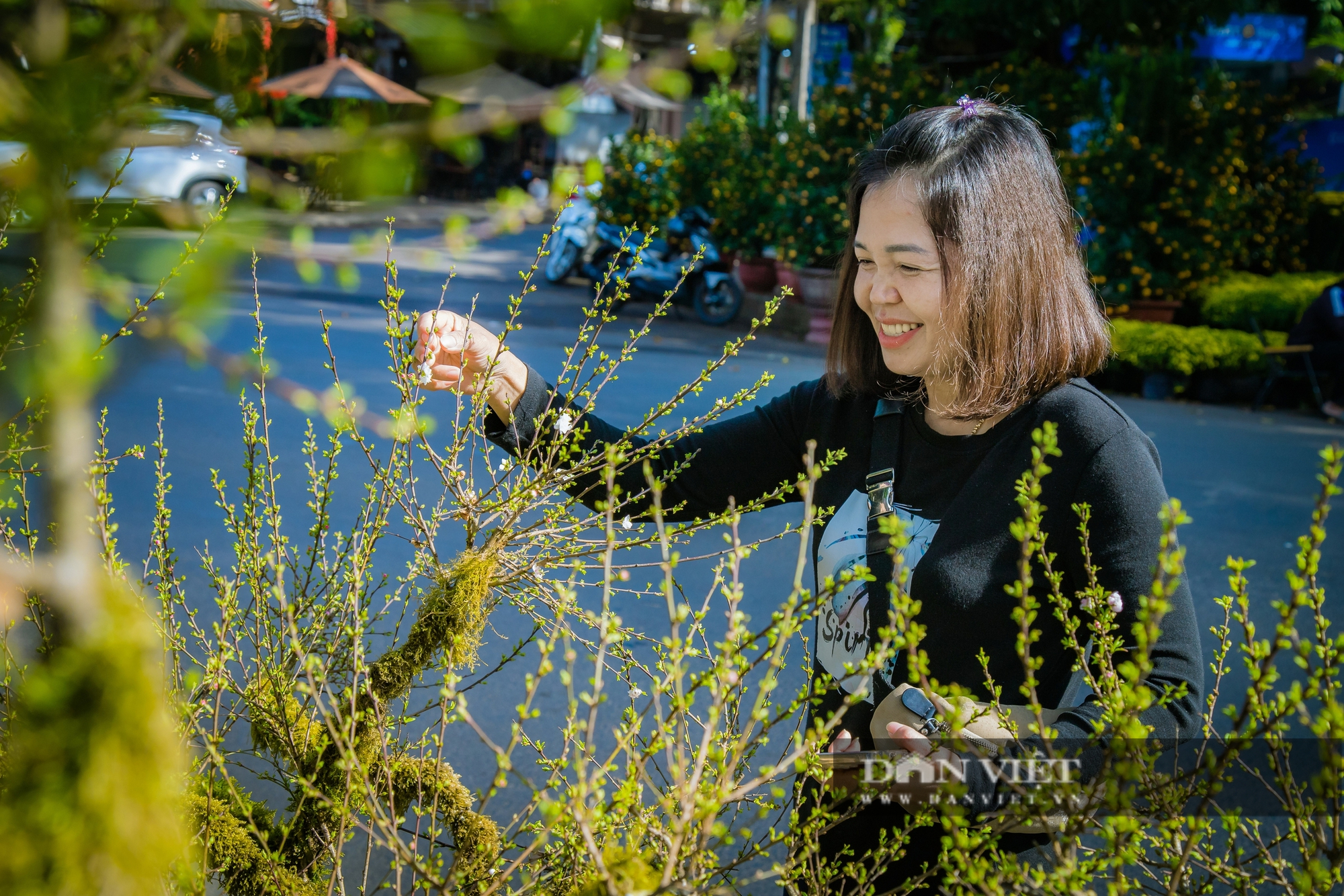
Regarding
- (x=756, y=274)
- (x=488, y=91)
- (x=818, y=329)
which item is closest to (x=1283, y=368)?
(x=818, y=329)

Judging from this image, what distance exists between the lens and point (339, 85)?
1726 mm

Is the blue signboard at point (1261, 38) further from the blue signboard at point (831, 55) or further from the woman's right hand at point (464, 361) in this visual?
the woman's right hand at point (464, 361)

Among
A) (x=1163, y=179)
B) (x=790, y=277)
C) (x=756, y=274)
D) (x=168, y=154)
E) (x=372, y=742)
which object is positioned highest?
(x=168, y=154)

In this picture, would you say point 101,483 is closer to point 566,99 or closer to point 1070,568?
point 566,99

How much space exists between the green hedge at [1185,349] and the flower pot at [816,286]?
2755 mm

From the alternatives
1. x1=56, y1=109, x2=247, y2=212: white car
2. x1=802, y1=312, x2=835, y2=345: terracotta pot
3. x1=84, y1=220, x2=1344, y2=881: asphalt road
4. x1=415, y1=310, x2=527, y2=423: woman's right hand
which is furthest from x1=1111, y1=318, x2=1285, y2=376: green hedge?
x1=56, y1=109, x2=247, y2=212: white car

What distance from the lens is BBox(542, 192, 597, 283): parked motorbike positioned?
1310 cm

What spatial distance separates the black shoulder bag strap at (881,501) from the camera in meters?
1.68

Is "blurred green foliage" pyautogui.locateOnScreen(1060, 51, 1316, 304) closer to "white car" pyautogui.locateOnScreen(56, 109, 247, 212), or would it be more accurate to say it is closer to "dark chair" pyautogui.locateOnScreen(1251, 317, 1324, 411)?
"dark chair" pyautogui.locateOnScreen(1251, 317, 1324, 411)

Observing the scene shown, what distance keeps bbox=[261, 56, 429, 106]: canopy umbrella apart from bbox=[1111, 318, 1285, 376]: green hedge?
865 centimetres

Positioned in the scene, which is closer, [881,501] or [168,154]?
[168,154]

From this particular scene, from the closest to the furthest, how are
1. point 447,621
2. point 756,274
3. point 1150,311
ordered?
point 447,621 → point 1150,311 → point 756,274

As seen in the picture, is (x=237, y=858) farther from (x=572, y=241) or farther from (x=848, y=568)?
(x=572, y=241)

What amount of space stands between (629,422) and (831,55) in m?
9.61
